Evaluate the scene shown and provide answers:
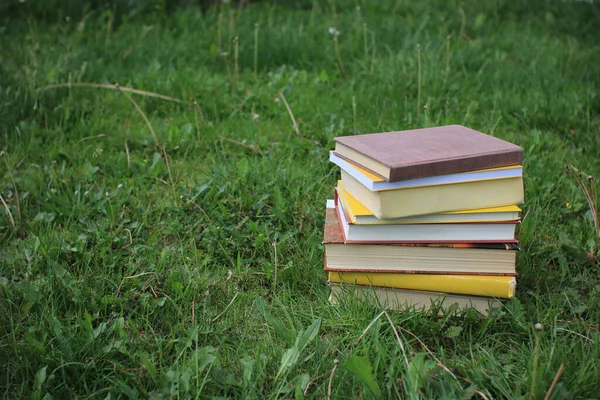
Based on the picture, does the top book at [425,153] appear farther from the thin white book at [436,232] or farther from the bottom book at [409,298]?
the bottom book at [409,298]

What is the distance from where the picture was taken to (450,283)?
80.1 inches

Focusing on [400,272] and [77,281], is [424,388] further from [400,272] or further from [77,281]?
[77,281]

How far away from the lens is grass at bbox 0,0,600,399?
1794mm

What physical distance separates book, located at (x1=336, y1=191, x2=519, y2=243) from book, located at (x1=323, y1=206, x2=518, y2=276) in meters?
0.02

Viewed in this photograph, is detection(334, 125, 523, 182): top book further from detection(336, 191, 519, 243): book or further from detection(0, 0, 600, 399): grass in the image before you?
detection(0, 0, 600, 399): grass

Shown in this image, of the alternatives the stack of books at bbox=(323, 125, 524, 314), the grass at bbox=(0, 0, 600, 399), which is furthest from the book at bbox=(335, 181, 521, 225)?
the grass at bbox=(0, 0, 600, 399)

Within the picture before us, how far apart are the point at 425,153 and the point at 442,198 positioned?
15 cm

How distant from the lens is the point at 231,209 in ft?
8.79

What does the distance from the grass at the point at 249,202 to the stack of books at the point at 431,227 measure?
0.28 feet

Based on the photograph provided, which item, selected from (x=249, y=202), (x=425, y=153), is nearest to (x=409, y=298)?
(x=425, y=153)

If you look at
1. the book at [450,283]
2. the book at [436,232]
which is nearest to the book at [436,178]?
the book at [436,232]

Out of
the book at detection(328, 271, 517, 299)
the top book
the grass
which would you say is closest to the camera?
the grass

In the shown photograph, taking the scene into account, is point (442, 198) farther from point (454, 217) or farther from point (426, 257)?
point (426, 257)

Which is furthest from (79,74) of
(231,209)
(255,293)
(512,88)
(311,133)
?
(512,88)
